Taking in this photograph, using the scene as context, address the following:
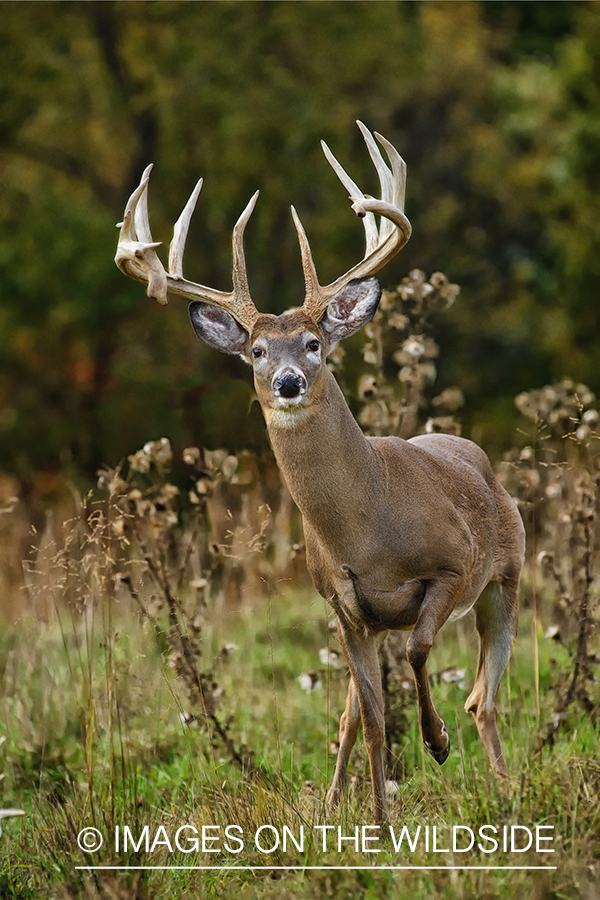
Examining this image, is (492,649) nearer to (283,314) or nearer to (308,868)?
(308,868)

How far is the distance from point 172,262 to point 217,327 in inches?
12.7

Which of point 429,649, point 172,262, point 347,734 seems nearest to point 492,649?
point 347,734

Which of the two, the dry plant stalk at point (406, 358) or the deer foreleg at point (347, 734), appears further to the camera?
the dry plant stalk at point (406, 358)

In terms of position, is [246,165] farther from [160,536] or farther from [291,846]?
[291,846]

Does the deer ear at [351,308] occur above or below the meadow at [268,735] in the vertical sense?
above

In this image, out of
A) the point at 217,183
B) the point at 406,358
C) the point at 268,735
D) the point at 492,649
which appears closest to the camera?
the point at 492,649

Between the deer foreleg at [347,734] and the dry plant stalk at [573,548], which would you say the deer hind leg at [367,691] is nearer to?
the deer foreleg at [347,734]

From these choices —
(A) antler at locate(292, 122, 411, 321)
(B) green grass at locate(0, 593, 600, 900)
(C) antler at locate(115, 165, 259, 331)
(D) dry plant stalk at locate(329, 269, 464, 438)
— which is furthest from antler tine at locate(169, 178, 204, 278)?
(B) green grass at locate(0, 593, 600, 900)

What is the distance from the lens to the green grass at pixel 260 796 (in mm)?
4121

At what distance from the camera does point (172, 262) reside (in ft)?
16.1

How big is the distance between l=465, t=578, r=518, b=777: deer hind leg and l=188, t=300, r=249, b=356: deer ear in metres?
1.67

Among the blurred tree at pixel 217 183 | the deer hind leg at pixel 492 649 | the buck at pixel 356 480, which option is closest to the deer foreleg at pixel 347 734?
the buck at pixel 356 480

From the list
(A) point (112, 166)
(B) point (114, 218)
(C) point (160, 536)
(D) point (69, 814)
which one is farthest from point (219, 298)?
(A) point (112, 166)

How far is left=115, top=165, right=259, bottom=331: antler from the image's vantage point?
4723 mm
